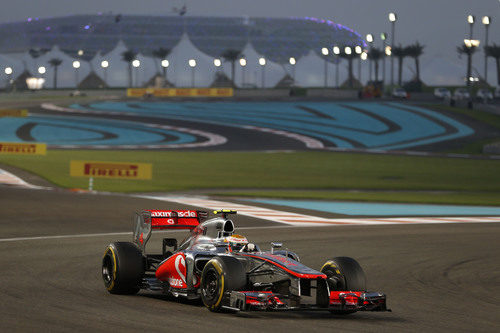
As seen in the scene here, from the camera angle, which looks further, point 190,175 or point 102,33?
point 102,33

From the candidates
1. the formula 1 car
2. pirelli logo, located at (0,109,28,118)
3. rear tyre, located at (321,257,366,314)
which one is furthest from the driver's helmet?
pirelli logo, located at (0,109,28,118)

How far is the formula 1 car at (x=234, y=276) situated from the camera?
1207cm

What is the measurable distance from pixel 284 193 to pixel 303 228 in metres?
14.3

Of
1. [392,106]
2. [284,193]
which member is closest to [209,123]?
[392,106]

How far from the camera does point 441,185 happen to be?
46781 mm

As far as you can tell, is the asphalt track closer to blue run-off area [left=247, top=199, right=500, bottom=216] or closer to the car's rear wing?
blue run-off area [left=247, top=199, right=500, bottom=216]

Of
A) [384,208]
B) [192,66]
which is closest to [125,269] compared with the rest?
[384,208]

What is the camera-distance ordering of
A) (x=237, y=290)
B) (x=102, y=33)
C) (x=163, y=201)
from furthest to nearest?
1. (x=102, y=33)
2. (x=163, y=201)
3. (x=237, y=290)

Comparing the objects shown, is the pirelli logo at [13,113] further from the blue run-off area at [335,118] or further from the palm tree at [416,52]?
the palm tree at [416,52]

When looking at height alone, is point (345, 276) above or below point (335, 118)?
above

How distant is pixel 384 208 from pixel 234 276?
23.2 metres

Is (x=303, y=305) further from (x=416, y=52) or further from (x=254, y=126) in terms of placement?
(x=416, y=52)

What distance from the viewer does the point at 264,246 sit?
2175cm

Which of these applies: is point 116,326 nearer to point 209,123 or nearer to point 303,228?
point 303,228
